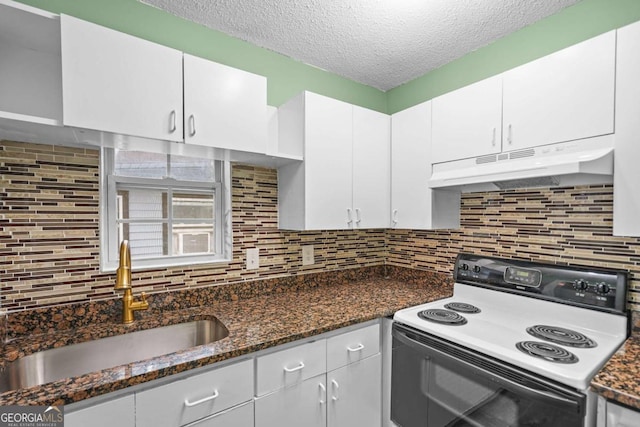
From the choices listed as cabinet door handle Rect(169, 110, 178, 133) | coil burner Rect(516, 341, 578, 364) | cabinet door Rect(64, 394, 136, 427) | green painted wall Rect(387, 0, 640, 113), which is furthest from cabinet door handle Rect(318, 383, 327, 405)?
green painted wall Rect(387, 0, 640, 113)

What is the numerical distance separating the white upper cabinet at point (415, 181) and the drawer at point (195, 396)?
130 cm

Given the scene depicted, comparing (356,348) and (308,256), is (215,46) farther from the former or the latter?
(356,348)

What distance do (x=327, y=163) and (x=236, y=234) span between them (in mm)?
700

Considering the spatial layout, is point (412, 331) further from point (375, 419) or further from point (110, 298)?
point (110, 298)

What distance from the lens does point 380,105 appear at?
8.22ft

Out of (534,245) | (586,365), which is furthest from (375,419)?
(534,245)

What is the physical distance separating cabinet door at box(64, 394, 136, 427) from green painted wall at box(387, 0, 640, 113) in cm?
237

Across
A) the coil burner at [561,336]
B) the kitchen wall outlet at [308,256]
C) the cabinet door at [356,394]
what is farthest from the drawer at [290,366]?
the coil burner at [561,336]

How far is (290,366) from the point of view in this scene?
4.32 ft

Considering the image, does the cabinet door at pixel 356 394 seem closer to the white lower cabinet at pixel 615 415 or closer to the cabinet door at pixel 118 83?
the white lower cabinet at pixel 615 415

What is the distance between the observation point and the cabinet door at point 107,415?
91cm

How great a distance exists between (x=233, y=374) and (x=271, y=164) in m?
1.16

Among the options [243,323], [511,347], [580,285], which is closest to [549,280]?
[580,285]

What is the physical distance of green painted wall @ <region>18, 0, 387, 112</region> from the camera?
1.44 m
